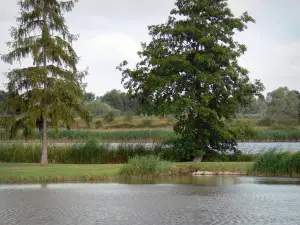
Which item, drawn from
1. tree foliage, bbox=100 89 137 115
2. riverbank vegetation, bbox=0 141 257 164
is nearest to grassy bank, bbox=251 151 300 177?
riverbank vegetation, bbox=0 141 257 164

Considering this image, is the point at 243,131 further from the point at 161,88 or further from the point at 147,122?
the point at 147,122

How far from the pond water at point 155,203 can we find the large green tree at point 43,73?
708 centimetres

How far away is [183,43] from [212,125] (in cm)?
540

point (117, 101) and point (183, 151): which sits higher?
point (117, 101)

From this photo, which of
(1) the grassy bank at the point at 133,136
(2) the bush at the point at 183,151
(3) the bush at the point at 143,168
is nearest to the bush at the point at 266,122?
(1) the grassy bank at the point at 133,136

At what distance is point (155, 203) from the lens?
1617 cm

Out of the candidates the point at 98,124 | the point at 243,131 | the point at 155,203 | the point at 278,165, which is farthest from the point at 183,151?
the point at 98,124

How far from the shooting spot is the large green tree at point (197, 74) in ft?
95.0

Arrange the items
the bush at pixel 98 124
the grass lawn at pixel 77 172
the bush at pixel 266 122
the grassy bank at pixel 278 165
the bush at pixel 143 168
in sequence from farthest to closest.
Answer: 1. the bush at pixel 266 122
2. the bush at pixel 98 124
3. the bush at pixel 143 168
4. the grassy bank at pixel 278 165
5. the grass lawn at pixel 77 172

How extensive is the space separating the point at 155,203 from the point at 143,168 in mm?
8361

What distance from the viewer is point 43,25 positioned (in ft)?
90.9

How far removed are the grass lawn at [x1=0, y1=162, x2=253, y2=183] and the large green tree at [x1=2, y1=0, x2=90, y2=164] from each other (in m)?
3.50

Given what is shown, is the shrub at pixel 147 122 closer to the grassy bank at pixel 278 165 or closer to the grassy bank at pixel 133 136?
the grassy bank at pixel 133 136

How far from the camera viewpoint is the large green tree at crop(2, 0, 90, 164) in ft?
88.9
